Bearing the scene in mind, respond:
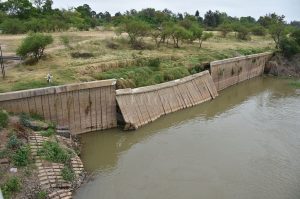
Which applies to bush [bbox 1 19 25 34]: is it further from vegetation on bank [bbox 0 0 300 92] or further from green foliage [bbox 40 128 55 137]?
green foliage [bbox 40 128 55 137]

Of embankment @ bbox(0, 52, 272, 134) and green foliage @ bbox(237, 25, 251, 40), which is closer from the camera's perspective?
embankment @ bbox(0, 52, 272, 134)

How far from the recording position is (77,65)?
78.4 feet

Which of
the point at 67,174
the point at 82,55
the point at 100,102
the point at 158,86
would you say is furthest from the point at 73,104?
the point at 82,55

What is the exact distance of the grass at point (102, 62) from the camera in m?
20.9

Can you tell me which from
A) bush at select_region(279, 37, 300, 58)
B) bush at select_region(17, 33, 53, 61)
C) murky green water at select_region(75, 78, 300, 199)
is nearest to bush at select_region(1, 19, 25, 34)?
bush at select_region(17, 33, 53, 61)

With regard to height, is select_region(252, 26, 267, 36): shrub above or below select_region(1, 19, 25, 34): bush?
below

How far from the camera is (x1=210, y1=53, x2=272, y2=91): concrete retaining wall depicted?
31219 millimetres

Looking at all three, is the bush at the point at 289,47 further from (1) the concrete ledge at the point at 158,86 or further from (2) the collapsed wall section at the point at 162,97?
(1) the concrete ledge at the point at 158,86

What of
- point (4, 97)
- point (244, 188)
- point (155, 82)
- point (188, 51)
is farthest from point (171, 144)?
point (188, 51)

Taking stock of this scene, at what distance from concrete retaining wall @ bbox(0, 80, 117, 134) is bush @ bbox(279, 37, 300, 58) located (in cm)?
2638

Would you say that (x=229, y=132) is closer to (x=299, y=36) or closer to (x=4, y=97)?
(x=4, y=97)

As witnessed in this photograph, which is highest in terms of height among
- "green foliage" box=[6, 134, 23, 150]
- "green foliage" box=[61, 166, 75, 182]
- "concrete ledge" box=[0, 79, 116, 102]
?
"concrete ledge" box=[0, 79, 116, 102]

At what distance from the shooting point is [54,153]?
1473cm

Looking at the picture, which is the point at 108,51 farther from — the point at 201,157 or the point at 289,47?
the point at 289,47
